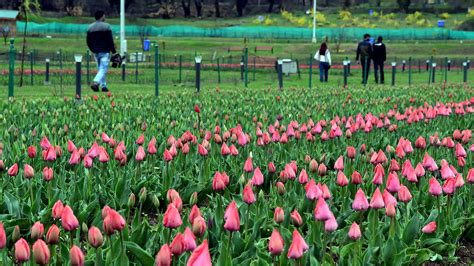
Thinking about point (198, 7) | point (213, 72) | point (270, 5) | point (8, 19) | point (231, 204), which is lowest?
point (213, 72)

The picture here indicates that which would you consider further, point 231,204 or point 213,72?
point 213,72

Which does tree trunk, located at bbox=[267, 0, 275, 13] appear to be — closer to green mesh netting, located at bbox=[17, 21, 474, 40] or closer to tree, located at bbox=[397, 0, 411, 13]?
tree, located at bbox=[397, 0, 411, 13]

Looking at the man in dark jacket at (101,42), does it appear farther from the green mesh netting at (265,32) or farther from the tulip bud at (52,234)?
the green mesh netting at (265,32)

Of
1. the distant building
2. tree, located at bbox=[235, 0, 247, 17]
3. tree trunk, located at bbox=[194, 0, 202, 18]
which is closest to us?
the distant building

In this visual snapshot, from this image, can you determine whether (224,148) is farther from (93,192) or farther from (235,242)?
(235,242)

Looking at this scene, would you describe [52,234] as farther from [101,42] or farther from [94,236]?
[101,42]

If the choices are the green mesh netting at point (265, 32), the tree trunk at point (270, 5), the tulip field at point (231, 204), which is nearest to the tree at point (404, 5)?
the tree trunk at point (270, 5)

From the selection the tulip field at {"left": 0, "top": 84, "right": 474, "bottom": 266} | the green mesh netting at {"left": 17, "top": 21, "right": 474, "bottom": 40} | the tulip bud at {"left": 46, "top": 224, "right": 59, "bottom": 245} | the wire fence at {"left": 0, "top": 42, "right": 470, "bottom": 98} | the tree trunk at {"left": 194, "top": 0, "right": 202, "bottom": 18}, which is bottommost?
the wire fence at {"left": 0, "top": 42, "right": 470, "bottom": 98}

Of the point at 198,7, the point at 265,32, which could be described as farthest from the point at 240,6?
the point at 265,32

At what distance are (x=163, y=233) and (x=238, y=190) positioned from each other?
2.24 meters

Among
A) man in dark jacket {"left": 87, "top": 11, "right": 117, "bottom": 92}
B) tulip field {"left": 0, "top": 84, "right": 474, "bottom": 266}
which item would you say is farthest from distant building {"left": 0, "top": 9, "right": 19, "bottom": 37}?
tulip field {"left": 0, "top": 84, "right": 474, "bottom": 266}

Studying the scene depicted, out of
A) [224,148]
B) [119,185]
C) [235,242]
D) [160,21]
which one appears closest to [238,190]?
[224,148]

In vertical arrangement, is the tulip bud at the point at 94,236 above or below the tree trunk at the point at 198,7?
below

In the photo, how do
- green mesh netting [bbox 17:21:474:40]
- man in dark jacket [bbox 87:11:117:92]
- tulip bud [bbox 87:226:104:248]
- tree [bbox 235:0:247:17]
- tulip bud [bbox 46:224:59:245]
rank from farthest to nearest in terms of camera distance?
tree [bbox 235:0:247:17] → green mesh netting [bbox 17:21:474:40] → man in dark jacket [bbox 87:11:117:92] → tulip bud [bbox 46:224:59:245] → tulip bud [bbox 87:226:104:248]
